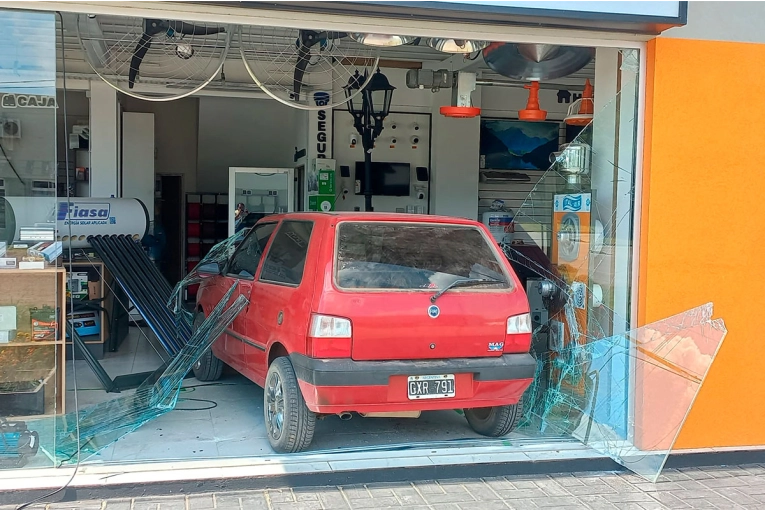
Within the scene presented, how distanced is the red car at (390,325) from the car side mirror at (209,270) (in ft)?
4.93

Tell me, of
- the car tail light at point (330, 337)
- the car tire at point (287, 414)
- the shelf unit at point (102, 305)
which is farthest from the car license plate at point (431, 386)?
the shelf unit at point (102, 305)

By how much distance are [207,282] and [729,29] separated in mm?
4460

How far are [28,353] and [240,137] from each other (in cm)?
852

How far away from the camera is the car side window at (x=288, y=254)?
471 cm

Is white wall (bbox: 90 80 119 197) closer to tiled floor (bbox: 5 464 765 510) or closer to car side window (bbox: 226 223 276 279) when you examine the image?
car side window (bbox: 226 223 276 279)

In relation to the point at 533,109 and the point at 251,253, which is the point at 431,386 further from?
the point at 533,109

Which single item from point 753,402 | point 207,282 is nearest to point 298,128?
point 207,282

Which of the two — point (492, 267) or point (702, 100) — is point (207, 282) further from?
point (702, 100)

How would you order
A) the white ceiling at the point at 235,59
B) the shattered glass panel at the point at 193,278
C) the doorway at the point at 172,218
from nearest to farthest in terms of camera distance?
the white ceiling at the point at 235,59
the shattered glass panel at the point at 193,278
the doorway at the point at 172,218

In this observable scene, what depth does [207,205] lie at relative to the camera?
42.5ft

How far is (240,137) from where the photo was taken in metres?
12.7

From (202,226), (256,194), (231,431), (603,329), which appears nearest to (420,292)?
(603,329)

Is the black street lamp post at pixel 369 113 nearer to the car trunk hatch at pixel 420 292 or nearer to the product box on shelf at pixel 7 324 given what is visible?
the car trunk hatch at pixel 420 292

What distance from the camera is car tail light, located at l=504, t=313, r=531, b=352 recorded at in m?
4.60
